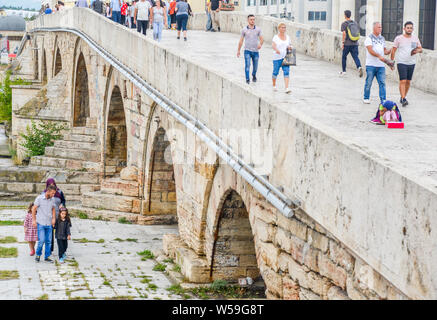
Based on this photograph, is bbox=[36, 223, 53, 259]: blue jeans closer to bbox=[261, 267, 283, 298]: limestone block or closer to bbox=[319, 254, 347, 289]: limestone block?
bbox=[261, 267, 283, 298]: limestone block

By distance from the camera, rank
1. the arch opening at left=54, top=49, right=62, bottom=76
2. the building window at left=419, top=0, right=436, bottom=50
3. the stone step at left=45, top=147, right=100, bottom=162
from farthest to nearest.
Result: the arch opening at left=54, top=49, right=62, bottom=76 → the building window at left=419, top=0, right=436, bottom=50 → the stone step at left=45, top=147, right=100, bottom=162

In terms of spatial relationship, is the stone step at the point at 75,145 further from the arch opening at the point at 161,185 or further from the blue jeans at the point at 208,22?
the arch opening at the point at 161,185

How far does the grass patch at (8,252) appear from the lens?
469 inches

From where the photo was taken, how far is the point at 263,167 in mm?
7625

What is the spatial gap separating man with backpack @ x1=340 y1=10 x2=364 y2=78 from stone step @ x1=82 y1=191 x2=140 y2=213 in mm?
5329

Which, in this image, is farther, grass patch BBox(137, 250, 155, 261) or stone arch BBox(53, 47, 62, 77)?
stone arch BBox(53, 47, 62, 77)

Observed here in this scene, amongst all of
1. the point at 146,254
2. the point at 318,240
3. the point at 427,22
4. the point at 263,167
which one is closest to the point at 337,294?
the point at 318,240

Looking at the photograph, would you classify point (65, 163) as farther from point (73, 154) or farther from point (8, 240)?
point (8, 240)

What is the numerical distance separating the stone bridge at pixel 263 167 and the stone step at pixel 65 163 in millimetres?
38

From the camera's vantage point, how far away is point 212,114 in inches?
375

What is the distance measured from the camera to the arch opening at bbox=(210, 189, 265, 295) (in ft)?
33.4

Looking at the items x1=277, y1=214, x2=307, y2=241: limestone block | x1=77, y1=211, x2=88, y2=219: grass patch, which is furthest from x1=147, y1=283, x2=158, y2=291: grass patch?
x1=77, y1=211, x2=88, y2=219: grass patch

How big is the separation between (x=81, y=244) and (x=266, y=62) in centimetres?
487

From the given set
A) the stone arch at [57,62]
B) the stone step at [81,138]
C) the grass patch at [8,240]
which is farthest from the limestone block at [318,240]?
the stone arch at [57,62]
